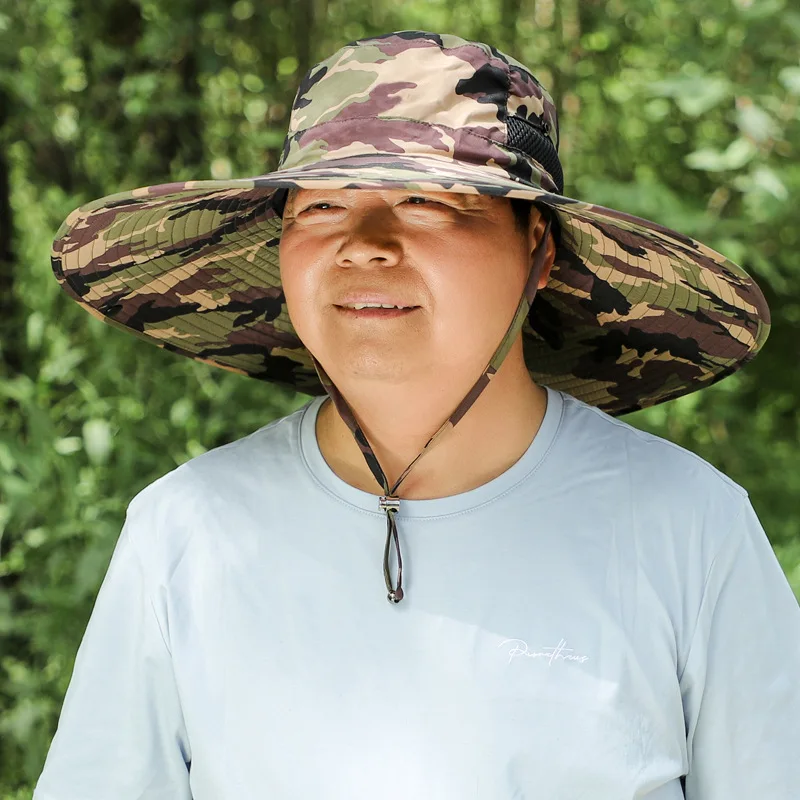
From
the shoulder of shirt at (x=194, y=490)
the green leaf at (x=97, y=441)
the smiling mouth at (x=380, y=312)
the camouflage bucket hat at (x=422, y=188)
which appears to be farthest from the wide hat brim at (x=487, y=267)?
the green leaf at (x=97, y=441)

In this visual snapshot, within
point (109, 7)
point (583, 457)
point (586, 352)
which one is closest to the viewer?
point (583, 457)

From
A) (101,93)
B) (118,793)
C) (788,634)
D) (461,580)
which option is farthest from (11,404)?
(788,634)

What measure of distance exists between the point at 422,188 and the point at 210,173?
1624mm

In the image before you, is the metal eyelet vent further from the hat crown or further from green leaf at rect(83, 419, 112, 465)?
green leaf at rect(83, 419, 112, 465)

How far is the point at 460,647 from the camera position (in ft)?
3.58

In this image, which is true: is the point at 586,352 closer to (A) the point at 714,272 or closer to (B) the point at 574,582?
(A) the point at 714,272

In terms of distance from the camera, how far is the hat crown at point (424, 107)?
3.58ft

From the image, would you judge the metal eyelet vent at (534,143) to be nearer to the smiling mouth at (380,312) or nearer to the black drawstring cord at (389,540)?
the smiling mouth at (380,312)

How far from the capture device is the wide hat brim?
4.09ft

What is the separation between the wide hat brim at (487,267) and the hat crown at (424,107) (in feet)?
0.09

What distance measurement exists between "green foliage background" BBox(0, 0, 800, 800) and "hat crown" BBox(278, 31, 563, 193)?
41.4 inches

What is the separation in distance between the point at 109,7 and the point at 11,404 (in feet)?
3.02

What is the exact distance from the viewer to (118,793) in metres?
1.18

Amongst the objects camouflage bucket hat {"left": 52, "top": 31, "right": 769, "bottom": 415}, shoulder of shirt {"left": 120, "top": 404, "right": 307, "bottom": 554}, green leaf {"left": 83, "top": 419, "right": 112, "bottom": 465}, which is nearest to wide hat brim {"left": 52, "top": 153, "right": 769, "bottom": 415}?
camouflage bucket hat {"left": 52, "top": 31, "right": 769, "bottom": 415}
